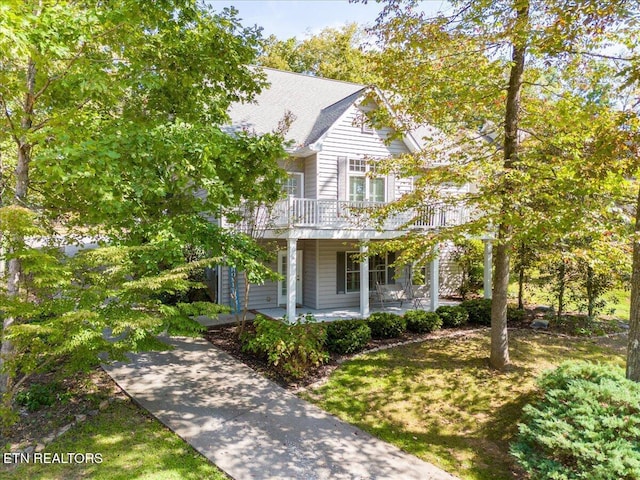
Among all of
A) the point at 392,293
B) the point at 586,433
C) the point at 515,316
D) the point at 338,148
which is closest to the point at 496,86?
the point at 586,433

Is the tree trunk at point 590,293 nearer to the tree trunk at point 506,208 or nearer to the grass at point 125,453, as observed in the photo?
the tree trunk at point 506,208

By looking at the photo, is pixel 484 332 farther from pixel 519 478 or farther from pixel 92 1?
pixel 92 1

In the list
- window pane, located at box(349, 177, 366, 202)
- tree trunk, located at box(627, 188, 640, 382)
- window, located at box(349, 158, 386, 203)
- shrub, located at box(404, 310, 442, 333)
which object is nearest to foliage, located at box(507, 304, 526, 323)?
shrub, located at box(404, 310, 442, 333)

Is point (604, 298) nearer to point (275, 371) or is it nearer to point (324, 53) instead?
point (275, 371)

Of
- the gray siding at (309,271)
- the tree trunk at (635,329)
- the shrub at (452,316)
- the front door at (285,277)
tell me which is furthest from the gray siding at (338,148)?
the tree trunk at (635,329)

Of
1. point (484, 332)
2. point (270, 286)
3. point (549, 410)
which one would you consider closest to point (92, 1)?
point (549, 410)

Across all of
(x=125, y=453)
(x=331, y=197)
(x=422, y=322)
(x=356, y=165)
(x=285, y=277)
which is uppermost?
(x=356, y=165)
